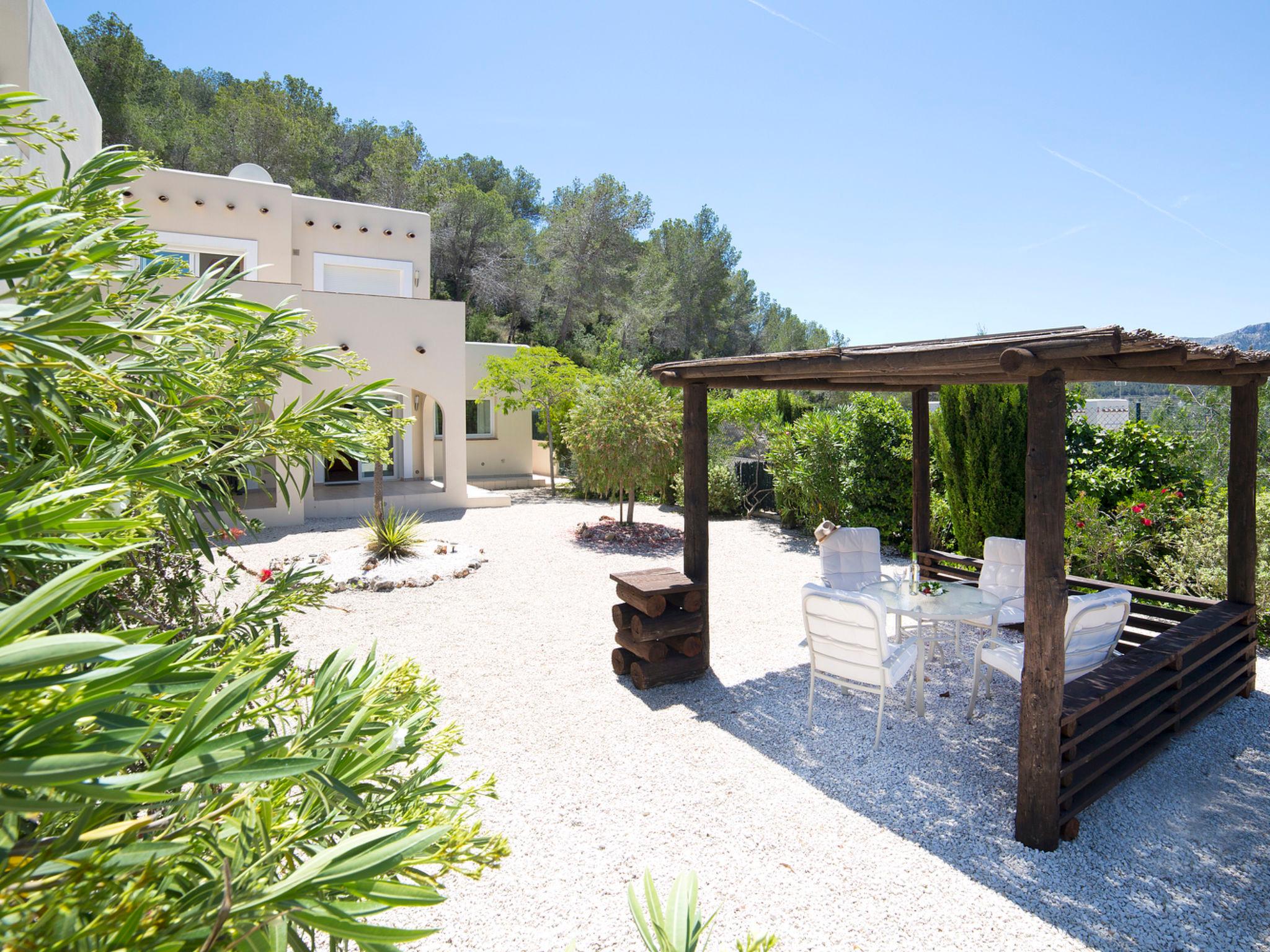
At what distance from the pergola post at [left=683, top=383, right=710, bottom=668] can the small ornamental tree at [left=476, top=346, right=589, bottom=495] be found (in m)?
11.8

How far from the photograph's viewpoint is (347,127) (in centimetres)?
2995

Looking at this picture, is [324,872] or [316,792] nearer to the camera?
[324,872]

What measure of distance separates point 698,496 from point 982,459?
232 inches

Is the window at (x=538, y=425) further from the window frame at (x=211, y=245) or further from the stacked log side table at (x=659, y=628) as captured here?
the stacked log side table at (x=659, y=628)

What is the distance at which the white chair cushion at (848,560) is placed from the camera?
7.34m

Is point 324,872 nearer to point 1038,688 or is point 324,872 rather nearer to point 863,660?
point 1038,688

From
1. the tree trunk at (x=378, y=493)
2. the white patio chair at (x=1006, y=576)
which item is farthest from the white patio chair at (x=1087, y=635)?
the tree trunk at (x=378, y=493)

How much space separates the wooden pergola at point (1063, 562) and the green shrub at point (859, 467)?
469 centimetres

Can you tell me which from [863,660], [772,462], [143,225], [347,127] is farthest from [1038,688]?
[347,127]

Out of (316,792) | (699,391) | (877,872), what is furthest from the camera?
(699,391)

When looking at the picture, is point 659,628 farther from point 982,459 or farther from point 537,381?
point 537,381

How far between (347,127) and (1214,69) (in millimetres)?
31189

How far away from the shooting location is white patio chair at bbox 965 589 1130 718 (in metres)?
4.50

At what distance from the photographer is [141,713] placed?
1.01 metres
